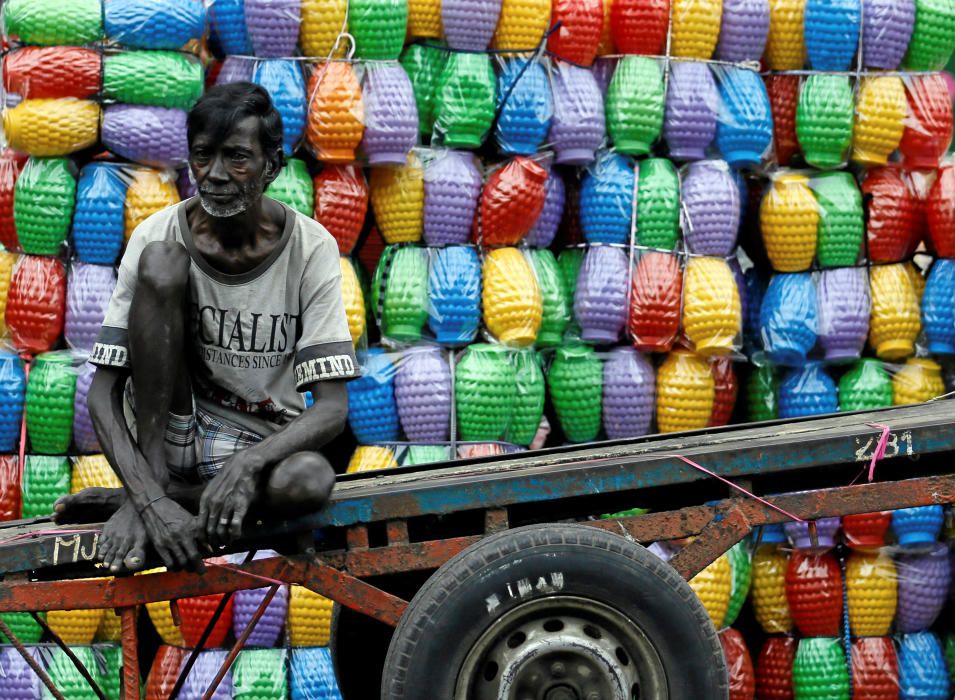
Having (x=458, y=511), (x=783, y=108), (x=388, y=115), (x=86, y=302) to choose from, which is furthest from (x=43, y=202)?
(x=783, y=108)

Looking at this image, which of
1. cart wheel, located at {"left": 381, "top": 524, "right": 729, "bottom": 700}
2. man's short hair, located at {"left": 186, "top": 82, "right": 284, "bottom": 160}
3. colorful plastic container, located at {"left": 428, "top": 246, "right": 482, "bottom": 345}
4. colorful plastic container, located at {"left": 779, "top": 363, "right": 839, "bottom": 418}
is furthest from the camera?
colorful plastic container, located at {"left": 779, "top": 363, "right": 839, "bottom": 418}

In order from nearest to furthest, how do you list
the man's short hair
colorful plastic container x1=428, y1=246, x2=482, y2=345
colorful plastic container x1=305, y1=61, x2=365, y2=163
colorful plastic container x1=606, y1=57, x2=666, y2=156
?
the man's short hair, colorful plastic container x1=305, y1=61, x2=365, y2=163, colorful plastic container x1=428, y1=246, x2=482, y2=345, colorful plastic container x1=606, y1=57, x2=666, y2=156

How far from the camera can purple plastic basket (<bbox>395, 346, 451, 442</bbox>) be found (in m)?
5.01

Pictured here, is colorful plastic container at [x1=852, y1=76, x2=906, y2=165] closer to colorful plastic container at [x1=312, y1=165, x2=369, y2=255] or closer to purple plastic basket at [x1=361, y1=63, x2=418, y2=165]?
purple plastic basket at [x1=361, y1=63, x2=418, y2=165]

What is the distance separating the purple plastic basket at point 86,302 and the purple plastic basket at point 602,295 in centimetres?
160

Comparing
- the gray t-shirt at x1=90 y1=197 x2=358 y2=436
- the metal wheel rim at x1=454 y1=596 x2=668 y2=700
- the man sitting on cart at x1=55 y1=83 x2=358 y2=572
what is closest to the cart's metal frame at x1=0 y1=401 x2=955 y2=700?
the man sitting on cart at x1=55 y1=83 x2=358 y2=572

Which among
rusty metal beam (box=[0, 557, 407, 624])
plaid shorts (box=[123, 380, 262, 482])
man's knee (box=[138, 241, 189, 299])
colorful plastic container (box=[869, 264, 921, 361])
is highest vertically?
colorful plastic container (box=[869, 264, 921, 361])

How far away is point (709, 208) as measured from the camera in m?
5.27

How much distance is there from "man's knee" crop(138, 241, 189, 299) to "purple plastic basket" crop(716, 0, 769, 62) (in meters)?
2.50

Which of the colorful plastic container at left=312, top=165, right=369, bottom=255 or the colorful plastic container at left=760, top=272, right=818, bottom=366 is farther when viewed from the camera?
the colorful plastic container at left=760, top=272, right=818, bottom=366

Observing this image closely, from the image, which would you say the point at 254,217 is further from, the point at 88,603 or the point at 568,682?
the point at 568,682

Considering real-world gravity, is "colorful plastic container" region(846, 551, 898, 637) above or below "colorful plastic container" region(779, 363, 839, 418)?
below

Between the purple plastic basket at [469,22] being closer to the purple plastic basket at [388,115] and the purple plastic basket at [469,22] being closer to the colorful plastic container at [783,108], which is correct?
the purple plastic basket at [388,115]

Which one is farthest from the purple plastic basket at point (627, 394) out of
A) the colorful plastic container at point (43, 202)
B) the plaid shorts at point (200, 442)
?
the colorful plastic container at point (43, 202)
